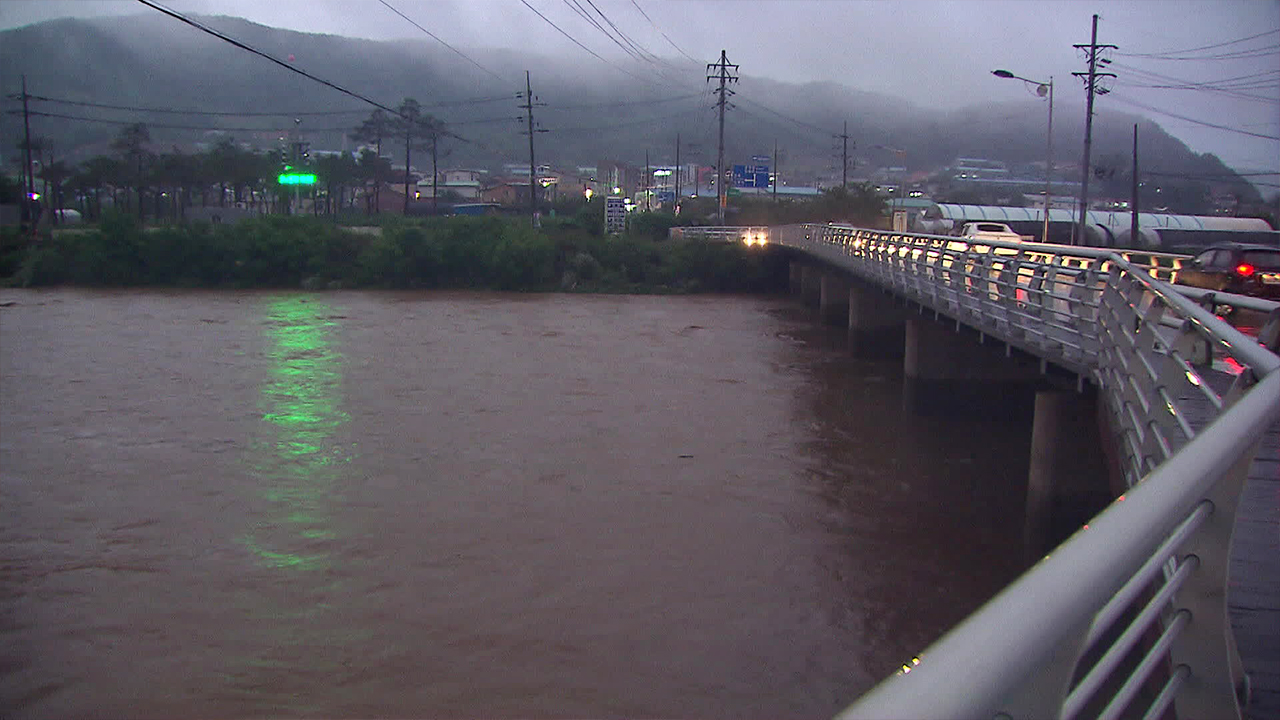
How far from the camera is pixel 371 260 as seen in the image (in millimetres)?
49406

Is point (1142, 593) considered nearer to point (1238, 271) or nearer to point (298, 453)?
Answer: point (298, 453)

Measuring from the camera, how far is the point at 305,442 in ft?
57.9

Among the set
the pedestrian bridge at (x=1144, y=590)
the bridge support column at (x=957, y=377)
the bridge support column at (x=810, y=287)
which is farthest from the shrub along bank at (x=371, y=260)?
the pedestrian bridge at (x=1144, y=590)

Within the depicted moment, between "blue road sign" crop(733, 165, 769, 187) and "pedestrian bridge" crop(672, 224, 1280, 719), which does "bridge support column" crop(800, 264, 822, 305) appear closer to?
"pedestrian bridge" crop(672, 224, 1280, 719)

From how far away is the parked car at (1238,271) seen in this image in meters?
18.0

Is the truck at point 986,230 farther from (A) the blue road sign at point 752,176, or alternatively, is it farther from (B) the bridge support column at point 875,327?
(A) the blue road sign at point 752,176

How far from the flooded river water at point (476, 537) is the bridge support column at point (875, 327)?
3078 mm

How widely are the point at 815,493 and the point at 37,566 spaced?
9034 millimetres

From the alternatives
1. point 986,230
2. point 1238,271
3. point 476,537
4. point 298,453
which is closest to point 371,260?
point 986,230

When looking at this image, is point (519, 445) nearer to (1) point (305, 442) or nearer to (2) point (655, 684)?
(1) point (305, 442)

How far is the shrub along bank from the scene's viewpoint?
49406mm

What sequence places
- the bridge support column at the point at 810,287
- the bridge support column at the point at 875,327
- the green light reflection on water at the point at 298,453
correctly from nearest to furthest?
the green light reflection on water at the point at 298,453
the bridge support column at the point at 875,327
the bridge support column at the point at 810,287

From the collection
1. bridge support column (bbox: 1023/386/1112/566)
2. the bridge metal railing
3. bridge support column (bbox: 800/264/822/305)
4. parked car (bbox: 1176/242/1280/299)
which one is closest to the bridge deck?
the bridge metal railing

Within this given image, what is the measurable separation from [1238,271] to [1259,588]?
634 inches
